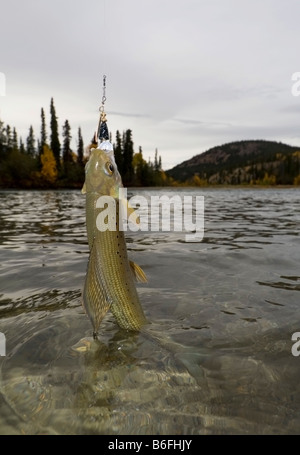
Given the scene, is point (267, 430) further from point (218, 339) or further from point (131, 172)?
point (131, 172)

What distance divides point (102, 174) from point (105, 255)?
2.89ft

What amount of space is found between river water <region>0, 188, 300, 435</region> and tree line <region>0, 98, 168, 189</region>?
82.5m

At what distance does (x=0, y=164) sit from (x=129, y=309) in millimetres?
92194

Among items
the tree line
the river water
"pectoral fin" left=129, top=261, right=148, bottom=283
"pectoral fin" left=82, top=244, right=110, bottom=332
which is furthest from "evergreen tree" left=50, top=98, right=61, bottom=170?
"pectoral fin" left=82, top=244, right=110, bottom=332

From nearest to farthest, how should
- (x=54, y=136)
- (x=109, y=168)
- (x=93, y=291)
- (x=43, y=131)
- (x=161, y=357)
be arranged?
(x=109, y=168) < (x=93, y=291) < (x=161, y=357) < (x=54, y=136) < (x=43, y=131)

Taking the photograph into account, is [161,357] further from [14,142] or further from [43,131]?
[14,142]

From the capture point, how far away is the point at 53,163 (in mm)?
93938

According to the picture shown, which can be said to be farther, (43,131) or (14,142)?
(14,142)

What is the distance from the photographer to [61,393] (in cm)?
298

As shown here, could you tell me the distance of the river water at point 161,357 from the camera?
271cm

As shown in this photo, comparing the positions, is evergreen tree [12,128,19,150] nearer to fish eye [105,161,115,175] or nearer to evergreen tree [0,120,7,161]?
evergreen tree [0,120,7,161]

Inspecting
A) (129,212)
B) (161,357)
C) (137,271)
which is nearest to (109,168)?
(129,212)

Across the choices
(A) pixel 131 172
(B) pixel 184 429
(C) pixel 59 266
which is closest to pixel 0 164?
(A) pixel 131 172

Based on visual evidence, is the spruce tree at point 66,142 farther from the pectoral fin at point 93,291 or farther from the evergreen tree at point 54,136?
the pectoral fin at point 93,291
